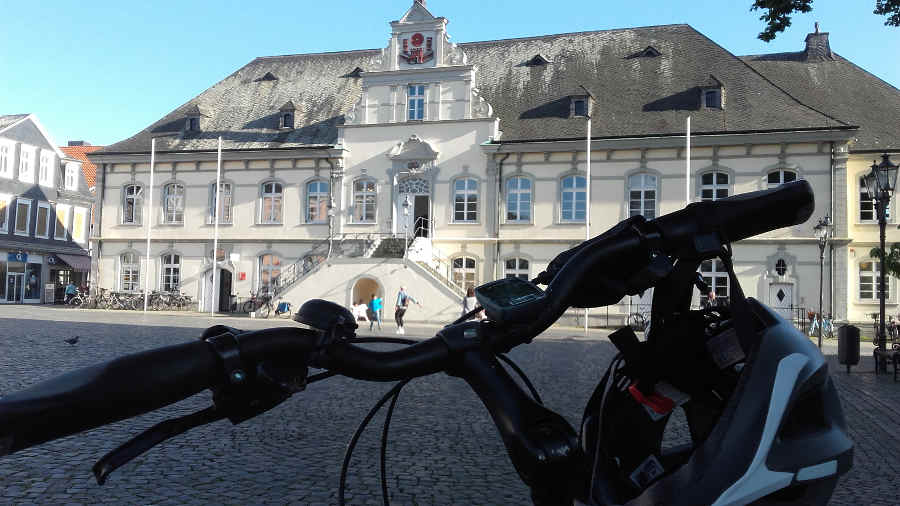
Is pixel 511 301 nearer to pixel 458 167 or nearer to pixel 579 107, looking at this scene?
pixel 458 167

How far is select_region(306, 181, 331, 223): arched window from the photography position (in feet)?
108

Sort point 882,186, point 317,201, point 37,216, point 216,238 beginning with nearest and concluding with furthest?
point 882,186 → point 216,238 → point 317,201 → point 37,216

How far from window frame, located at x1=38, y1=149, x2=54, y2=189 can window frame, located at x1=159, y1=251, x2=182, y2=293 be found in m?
14.5

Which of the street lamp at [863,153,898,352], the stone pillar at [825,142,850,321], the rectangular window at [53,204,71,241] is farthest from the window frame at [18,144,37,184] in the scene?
the street lamp at [863,153,898,352]

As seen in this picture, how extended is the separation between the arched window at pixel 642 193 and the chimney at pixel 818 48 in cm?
1160

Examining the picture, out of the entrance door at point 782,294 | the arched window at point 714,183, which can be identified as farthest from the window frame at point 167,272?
the entrance door at point 782,294

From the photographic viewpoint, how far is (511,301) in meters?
1.33

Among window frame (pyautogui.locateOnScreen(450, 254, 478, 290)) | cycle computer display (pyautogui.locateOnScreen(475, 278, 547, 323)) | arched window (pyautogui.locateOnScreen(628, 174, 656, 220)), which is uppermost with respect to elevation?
arched window (pyautogui.locateOnScreen(628, 174, 656, 220))

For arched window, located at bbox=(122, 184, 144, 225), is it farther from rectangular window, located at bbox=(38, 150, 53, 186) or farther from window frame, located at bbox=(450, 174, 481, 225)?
window frame, located at bbox=(450, 174, 481, 225)

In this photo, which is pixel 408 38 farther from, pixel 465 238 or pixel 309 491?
pixel 309 491

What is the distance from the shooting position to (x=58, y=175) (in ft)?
148

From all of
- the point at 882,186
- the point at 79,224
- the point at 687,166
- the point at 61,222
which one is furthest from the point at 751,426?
the point at 79,224

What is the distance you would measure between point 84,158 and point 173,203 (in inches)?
990

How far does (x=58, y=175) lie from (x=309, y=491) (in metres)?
46.7
